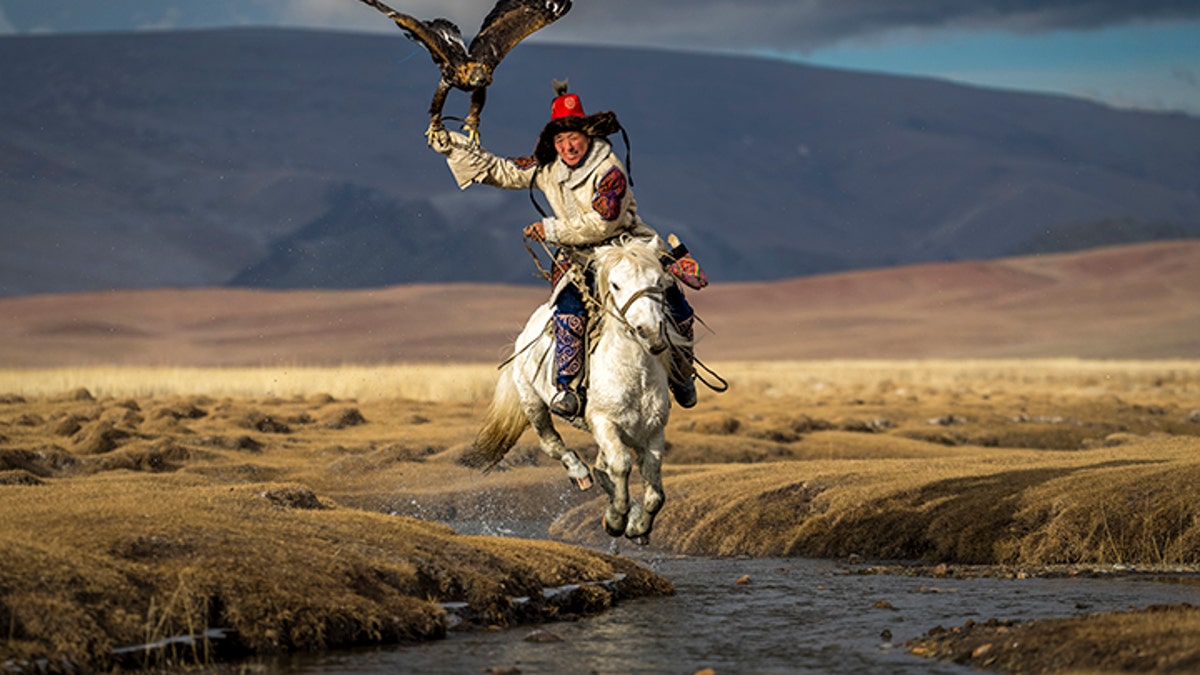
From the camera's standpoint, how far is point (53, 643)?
27.1ft

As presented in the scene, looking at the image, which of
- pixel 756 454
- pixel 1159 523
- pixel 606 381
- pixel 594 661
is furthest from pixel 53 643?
pixel 756 454

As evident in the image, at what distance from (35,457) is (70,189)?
Result: 17944 centimetres

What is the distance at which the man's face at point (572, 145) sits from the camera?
488 inches

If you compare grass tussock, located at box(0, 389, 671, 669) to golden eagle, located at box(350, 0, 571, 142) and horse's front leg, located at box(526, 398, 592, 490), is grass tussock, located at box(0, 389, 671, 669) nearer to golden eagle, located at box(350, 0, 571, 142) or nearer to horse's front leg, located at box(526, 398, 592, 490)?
horse's front leg, located at box(526, 398, 592, 490)

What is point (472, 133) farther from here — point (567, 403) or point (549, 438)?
point (549, 438)

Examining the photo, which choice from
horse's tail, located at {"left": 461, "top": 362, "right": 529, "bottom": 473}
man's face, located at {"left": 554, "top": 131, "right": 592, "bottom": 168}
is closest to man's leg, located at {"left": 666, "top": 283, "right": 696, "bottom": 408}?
man's face, located at {"left": 554, "top": 131, "right": 592, "bottom": 168}

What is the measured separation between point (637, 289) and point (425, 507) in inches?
400

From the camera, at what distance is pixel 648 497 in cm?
1175

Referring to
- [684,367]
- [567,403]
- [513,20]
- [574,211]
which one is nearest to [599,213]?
[574,211]

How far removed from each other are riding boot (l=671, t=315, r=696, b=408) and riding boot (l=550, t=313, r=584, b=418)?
2.32 ft

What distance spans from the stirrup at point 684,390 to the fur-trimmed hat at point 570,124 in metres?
1.95

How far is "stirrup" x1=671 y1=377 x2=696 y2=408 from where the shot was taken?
41.1 ft

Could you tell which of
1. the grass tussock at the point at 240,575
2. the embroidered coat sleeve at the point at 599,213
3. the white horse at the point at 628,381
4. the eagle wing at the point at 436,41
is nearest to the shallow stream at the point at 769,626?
the grass tussock at the point at 240,575

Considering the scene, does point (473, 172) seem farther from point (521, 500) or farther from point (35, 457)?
point (35, 457)
